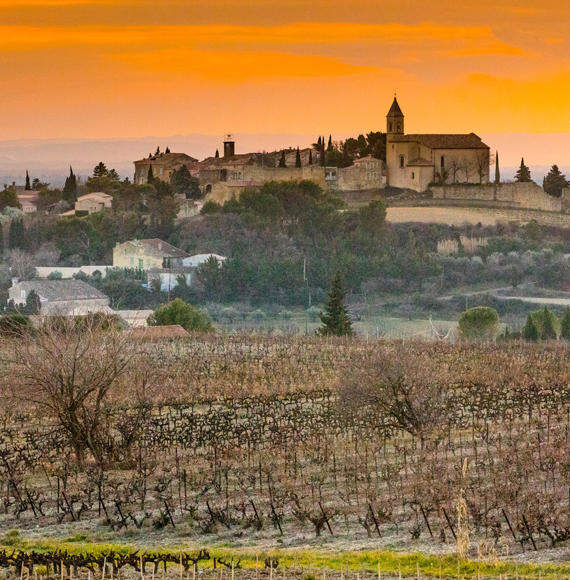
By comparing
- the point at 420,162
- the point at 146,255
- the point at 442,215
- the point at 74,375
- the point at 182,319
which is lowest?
the point at 182,319

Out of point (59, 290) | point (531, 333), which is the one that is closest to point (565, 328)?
point (531, 333)

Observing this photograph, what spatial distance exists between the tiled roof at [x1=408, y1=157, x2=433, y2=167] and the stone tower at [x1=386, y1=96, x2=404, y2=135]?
2307 mm

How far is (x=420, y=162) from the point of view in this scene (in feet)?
234

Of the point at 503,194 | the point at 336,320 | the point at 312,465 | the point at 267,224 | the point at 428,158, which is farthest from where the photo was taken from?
the point at 428,158

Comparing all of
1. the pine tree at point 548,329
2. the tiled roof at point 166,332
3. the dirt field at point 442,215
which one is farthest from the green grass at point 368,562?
the dirt field at point 442,215

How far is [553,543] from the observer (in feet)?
32.2

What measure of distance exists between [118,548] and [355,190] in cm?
6286

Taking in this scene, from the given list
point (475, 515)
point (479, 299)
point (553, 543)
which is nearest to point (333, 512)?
point (475, 515)

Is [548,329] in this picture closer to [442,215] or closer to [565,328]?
[565,328]

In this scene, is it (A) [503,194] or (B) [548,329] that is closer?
(B) [548,329]

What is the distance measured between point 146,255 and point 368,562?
49.4 m

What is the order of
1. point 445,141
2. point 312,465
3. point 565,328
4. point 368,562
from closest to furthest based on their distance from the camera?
1. point 368,562
2. point 312,465
3. point 565,328
4. point 445,141

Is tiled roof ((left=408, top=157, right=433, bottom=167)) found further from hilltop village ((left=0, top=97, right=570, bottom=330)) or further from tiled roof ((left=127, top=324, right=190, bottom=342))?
tiled roof ((left=127, top=324, right=190, bottom=342))

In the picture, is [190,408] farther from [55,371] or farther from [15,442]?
[55,371]
